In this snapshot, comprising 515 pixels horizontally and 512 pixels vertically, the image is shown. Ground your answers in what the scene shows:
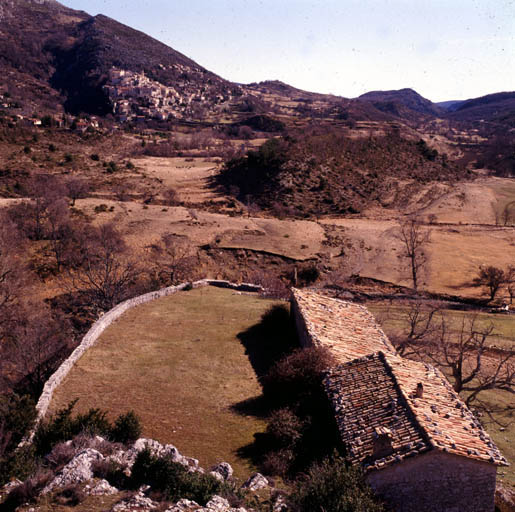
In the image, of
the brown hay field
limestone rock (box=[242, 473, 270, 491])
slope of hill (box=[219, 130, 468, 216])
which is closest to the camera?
limestone rock (box=[242, 473, 270, 491])

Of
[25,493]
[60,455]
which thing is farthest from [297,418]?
[25,493]

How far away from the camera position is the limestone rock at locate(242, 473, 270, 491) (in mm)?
10016

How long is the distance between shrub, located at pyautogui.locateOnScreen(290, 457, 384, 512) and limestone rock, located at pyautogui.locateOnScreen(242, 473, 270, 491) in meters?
1.22

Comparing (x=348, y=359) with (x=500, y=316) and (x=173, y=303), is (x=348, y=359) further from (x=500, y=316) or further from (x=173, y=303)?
(x=500, y=316)

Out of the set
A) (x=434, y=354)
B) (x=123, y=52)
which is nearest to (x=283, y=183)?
(x=434, y=354)

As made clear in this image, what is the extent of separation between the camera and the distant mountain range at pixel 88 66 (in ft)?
442

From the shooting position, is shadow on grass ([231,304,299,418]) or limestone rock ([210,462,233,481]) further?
shadow on grass ([231,304,299,418])

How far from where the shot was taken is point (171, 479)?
934cm

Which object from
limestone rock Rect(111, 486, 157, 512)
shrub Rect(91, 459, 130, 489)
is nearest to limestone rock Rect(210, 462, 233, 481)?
limestone rock Rect(111, 486, 157, 512)

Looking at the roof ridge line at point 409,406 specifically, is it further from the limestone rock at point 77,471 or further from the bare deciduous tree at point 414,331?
the limestone rock at point 77,471

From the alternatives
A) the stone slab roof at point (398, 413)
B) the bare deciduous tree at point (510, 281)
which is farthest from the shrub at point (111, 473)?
the bare deciduous tree at point (510, 281)

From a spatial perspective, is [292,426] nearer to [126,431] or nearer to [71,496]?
[126,431]

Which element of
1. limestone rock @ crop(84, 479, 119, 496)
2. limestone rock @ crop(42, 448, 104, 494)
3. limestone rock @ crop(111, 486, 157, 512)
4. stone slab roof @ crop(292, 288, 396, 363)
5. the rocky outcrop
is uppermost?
stone slab roof @ crop(292, 288, 396, 363)

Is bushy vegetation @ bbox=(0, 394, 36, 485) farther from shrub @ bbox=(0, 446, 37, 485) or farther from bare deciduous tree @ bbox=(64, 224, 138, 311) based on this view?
bare deciduous tree @ bbox=(64, 224, 138, 311)
